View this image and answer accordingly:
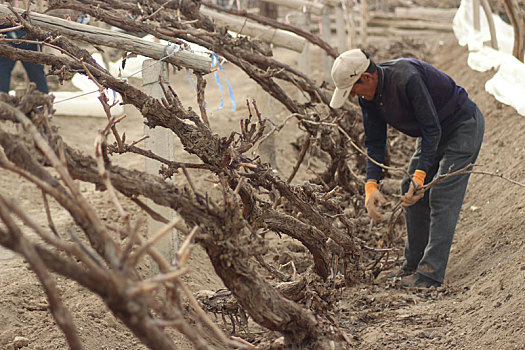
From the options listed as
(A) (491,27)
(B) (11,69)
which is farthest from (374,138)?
(A) (491,27)

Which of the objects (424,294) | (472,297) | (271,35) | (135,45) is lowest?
(424,294)

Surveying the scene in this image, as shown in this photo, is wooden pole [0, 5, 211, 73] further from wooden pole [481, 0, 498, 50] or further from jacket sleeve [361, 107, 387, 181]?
wooden pole [481, 0, 498, 50]

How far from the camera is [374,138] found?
3.62 metres

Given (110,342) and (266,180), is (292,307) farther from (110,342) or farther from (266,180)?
(110,342)

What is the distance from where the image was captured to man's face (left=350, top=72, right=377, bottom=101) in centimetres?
333

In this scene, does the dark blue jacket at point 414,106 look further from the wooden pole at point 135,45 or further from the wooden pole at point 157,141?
the wooden pole at point 157,141

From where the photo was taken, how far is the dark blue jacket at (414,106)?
3.22 m

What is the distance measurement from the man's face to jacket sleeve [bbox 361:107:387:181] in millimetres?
158

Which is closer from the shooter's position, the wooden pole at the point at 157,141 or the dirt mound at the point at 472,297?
the dirt mound at the point at 472,297

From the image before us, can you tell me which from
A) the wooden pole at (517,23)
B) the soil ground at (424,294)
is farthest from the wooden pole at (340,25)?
the soil ground at (424,294)

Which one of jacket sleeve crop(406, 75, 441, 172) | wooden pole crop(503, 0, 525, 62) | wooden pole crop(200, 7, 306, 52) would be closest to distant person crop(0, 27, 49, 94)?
wooden pole crop(200, 7, 306, 52)

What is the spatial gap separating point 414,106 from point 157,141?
1.47m

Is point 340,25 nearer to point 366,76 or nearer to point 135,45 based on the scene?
point 366,76

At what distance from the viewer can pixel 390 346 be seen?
8.89 feet
